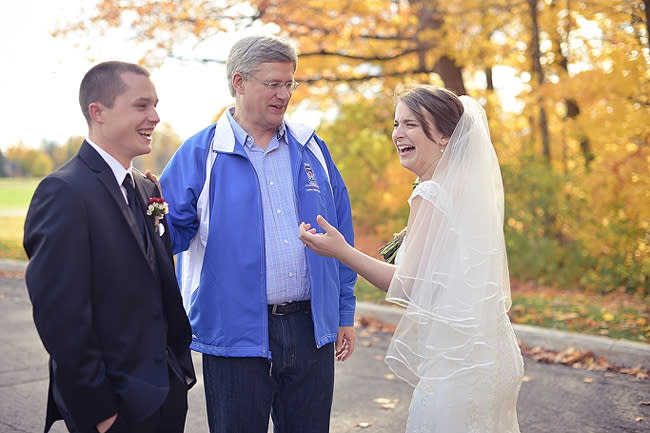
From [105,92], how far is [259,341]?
4.14 ft

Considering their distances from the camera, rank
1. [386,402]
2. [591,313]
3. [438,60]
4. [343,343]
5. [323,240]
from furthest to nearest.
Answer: [438,60]
[591,313]
[386,402]
[343,343]
[323,240]

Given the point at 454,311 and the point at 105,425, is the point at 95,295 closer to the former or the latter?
the point at 105,425

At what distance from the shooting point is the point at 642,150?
951cm

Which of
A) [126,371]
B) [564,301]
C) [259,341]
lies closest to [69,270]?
[126,371]

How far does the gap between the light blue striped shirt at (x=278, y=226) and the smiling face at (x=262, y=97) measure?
0.08m

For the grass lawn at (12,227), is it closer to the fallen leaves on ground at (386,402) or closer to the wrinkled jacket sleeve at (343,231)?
the fallen leaves on ground at (386,402)

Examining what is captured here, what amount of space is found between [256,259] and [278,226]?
21cm

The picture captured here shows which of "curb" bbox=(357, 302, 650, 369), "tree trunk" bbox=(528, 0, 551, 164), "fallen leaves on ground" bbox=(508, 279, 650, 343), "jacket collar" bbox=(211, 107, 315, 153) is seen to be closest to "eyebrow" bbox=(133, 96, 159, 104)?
"jacket collar" bbox=(211, 107, 315, 153)

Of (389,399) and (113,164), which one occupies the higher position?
(113,164)

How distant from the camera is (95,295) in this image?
7.88 ft

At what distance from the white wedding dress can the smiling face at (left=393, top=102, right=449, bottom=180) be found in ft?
0.29

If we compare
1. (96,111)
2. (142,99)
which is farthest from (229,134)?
(96,111)

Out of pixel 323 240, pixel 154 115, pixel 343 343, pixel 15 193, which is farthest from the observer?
pixel 15 193

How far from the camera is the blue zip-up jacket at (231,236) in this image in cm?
298
